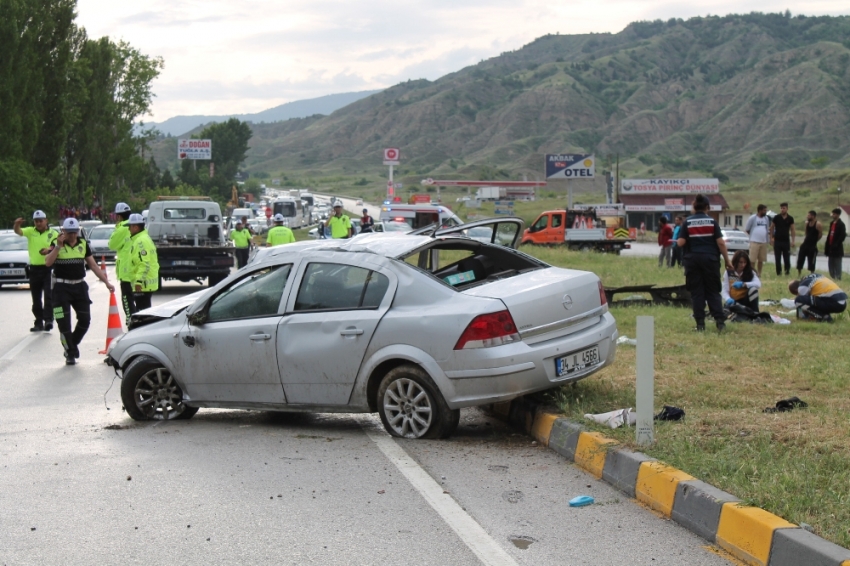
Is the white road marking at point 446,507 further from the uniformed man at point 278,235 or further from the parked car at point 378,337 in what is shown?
the uniformed man at point 278,235

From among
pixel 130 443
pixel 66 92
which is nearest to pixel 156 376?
pixel 130 443

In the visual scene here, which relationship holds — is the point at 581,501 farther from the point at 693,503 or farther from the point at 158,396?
the point at 158,396

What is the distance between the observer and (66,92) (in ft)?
167

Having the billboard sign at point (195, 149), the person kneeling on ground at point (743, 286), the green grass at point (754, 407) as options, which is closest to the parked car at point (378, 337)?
the green grass at point (754, 407)

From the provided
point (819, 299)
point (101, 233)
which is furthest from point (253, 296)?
point (101, 233)

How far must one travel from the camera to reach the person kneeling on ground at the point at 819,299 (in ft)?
44.8

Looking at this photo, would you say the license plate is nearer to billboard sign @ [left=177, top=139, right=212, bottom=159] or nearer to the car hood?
the car hood

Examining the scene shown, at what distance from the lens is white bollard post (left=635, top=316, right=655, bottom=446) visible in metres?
6.52

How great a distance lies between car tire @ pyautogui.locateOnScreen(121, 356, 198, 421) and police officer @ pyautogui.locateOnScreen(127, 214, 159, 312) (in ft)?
13.1

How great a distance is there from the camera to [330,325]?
25.7 feet

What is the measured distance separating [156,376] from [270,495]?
3.04 metres

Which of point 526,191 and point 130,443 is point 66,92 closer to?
point 130,443

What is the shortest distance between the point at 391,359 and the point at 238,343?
4.71ft

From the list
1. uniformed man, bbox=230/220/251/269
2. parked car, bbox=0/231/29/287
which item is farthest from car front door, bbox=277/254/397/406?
uniformed man, bbox=230/220/251/269
